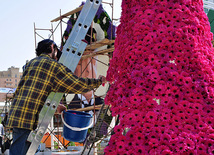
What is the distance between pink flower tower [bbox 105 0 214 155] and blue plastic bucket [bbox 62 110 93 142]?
1.06 meters

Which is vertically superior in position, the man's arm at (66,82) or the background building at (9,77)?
the man's arm at (66,82)

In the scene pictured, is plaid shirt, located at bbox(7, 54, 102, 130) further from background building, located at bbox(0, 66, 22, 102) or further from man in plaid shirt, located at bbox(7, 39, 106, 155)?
background building, located at bbox(0, 66, 22, 102)

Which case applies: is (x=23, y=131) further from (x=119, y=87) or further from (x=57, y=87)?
(x=119, y=87)

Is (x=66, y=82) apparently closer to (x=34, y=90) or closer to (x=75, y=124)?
(x=34, y=90)

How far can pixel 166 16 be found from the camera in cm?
213

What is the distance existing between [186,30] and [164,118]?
70cm

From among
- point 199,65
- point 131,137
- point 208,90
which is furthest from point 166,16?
point 131,137

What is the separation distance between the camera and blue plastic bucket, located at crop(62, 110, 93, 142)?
3.15m

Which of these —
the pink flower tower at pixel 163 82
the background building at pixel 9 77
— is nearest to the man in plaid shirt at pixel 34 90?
the pink flower tower at pixel 163 82

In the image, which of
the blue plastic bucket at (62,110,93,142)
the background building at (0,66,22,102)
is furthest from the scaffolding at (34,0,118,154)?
the background building at (0,66,22,102)

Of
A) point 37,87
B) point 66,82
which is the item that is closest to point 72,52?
point 66,82

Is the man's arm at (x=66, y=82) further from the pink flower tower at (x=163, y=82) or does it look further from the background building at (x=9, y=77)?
the background building at (x=9, y=77)

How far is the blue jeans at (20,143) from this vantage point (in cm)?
243

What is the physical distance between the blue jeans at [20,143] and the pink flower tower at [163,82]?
2.90ft
